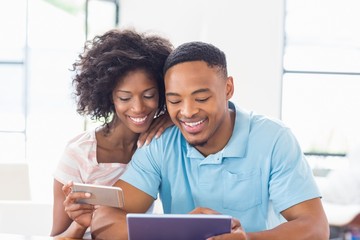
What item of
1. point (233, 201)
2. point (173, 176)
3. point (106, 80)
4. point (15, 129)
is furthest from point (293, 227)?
point (15, 129)

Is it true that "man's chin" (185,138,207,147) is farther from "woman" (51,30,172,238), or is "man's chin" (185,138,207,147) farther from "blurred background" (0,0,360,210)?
"blurred background" (0,0,360,210)

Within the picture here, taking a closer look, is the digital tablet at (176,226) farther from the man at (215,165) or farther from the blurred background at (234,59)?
the blurred background at (234,59)

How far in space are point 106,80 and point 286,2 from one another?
3.37 metres

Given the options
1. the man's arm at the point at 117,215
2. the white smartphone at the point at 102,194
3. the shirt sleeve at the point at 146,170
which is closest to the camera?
the white smartphone at the point at 102,194

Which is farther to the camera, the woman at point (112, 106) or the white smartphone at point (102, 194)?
the woman at point (112, 106)

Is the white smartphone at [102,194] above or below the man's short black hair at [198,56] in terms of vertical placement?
below

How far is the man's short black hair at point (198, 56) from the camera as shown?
7.44 feet

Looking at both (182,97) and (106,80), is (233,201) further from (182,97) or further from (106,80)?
(106,80)

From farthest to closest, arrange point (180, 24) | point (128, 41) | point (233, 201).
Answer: point (180, 24) < point (128, 41) < point (233, 201)

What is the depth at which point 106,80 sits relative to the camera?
8.01 ft

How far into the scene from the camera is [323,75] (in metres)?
5.62

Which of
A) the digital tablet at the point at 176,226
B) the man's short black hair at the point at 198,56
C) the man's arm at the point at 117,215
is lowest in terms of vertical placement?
the man's arm at the point at 117,215

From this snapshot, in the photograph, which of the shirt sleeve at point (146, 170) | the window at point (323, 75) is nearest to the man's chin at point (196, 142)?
the shirt sleeve at point (146, 170)

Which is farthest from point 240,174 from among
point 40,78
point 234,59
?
point 40,78
